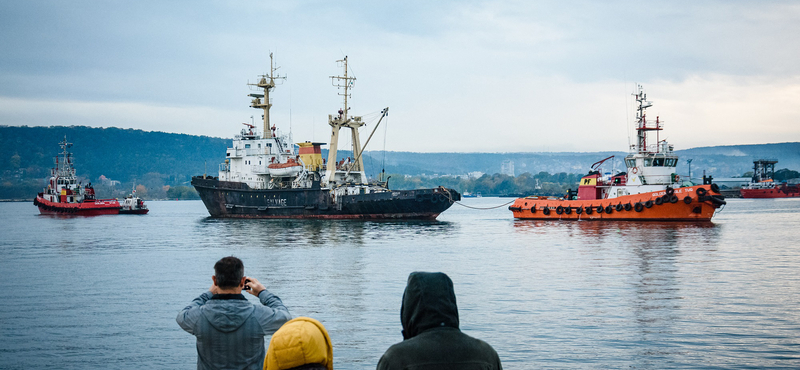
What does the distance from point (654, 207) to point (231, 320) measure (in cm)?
3737

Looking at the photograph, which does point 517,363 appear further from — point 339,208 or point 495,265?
point 339,208

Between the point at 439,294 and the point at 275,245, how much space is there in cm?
2646

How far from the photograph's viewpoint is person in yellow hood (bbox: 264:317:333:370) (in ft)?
10.7

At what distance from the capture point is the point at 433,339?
10.1ft

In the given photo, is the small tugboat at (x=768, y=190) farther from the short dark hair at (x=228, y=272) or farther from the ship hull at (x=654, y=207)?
the short dark hair at (x=228, y=272)

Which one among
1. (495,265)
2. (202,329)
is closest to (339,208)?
(495,265)

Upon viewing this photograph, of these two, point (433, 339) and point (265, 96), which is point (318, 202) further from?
point (433, 339)

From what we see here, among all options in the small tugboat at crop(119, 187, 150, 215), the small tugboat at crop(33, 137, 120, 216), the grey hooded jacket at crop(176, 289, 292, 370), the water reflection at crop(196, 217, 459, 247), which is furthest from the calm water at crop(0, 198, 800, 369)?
the small tugboat at crop(119, 187, 150, 215)

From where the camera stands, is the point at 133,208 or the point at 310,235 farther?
the point at 133,208

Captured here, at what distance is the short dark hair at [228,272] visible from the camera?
4.24 metres

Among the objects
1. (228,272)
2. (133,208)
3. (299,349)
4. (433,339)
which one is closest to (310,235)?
(228,272)

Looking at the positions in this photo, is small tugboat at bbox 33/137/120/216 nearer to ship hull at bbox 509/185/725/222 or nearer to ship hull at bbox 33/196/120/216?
Answer: ship hull at bbox 33/196/120/216

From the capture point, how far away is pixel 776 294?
14.6 meters

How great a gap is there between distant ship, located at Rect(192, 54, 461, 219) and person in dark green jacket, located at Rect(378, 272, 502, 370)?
40218 millimetres
